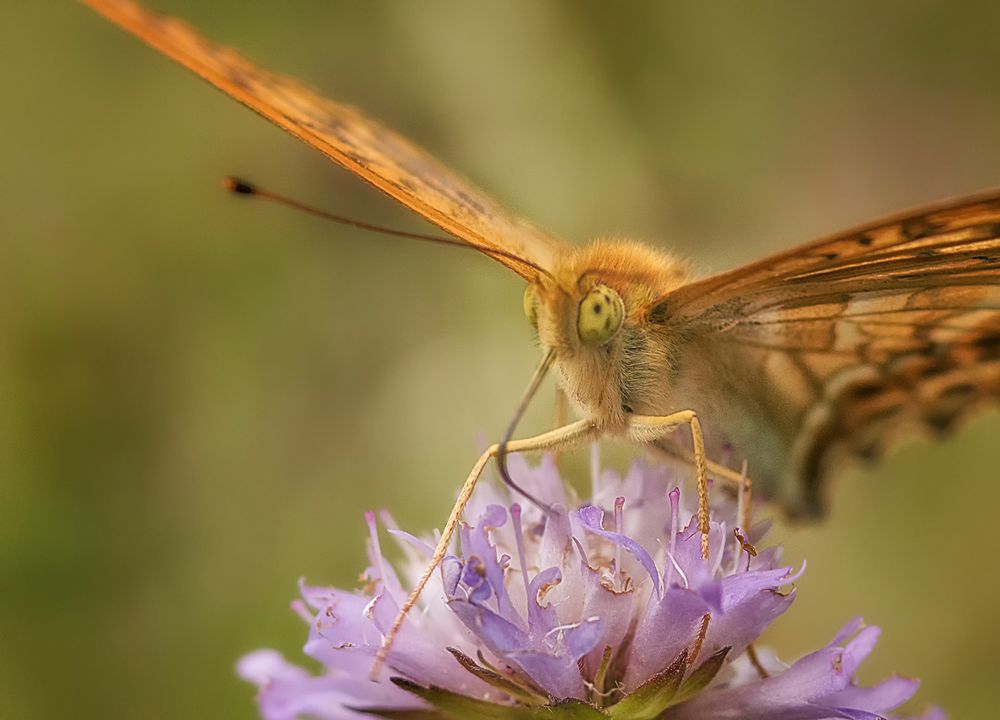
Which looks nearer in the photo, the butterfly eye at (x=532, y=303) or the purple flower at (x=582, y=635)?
the purple flower at (x=582, y=635)

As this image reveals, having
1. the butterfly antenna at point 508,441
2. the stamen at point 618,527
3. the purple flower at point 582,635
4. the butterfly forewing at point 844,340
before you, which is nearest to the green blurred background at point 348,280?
the butterfly forewing at point 844,340

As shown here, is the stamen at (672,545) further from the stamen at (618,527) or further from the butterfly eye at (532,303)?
the butterfly eye at (532,303)

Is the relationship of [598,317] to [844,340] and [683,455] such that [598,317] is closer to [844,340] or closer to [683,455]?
[683,455]

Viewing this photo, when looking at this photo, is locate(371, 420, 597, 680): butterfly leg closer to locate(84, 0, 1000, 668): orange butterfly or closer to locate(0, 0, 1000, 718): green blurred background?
locate(84, 0, 1000, 668): orange butterfly

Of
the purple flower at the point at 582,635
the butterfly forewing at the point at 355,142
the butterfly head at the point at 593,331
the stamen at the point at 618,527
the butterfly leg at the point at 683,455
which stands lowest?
the purple flower at the point at 582,635

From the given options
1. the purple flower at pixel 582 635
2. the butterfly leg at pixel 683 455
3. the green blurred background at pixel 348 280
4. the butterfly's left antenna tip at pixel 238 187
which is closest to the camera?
the purple flower at pixel 582 635

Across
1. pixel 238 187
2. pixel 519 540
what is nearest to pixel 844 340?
pixel 519 540

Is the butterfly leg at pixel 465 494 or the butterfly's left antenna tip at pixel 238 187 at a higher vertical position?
the butterfly's left antenna tip at pixel 238 187

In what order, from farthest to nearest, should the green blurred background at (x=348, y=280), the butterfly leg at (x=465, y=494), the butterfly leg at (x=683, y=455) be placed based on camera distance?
1. the green blurred background at (x=348, y=280)
2. the butterfly leg at (x=683, y=455)
3. the butterfly leg at (x=465, y=494)

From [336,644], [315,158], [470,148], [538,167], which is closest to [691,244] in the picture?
[538,167]

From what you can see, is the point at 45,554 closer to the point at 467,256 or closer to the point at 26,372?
the point at 26,372

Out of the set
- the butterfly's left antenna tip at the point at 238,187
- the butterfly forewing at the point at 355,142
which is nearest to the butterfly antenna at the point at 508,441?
the butterfly forewing at the point at 355,142
